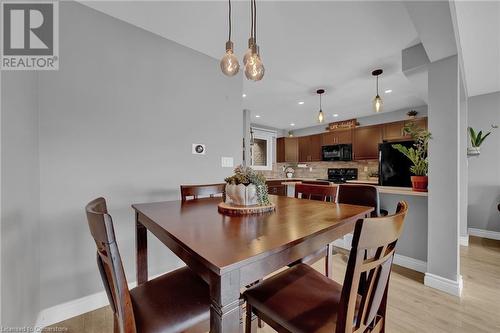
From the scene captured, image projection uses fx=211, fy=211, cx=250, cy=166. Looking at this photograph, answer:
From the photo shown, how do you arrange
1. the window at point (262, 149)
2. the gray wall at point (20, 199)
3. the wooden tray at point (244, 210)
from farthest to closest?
the window at point (262, 149) < the wooden tray at point (244, 210) < the gray wall at point (20, 199)

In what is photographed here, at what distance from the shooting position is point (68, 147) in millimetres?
1602

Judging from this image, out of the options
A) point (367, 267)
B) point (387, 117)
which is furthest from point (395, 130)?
point (367, 267)

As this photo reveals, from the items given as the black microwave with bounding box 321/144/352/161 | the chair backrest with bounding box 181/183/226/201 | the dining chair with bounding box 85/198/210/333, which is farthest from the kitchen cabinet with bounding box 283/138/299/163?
the dining chair with bounding box 85/198/210/333

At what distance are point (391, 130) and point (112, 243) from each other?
17.0 feet

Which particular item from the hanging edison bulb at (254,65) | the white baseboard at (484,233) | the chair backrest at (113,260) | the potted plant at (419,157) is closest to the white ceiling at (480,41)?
the potted plant at (419,157)

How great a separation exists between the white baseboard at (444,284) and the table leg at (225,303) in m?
2.32

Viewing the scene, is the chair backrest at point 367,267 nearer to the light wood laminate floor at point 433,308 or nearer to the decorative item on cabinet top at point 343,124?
the light wood laminate floor at point 433,308

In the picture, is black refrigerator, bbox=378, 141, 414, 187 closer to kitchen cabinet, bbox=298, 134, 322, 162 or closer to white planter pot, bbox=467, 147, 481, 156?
white planter pot, bbox=467, 147, 481, 156

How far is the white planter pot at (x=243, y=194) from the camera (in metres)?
1.25

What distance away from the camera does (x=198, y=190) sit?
1.75m

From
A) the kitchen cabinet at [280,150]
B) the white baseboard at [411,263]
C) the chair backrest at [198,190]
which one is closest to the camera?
the chair backrest at [198,190]

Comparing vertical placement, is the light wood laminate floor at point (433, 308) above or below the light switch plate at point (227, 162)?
below

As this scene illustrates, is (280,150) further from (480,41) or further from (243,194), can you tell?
(243,194)

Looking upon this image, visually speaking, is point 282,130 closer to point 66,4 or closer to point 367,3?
point 367,3
